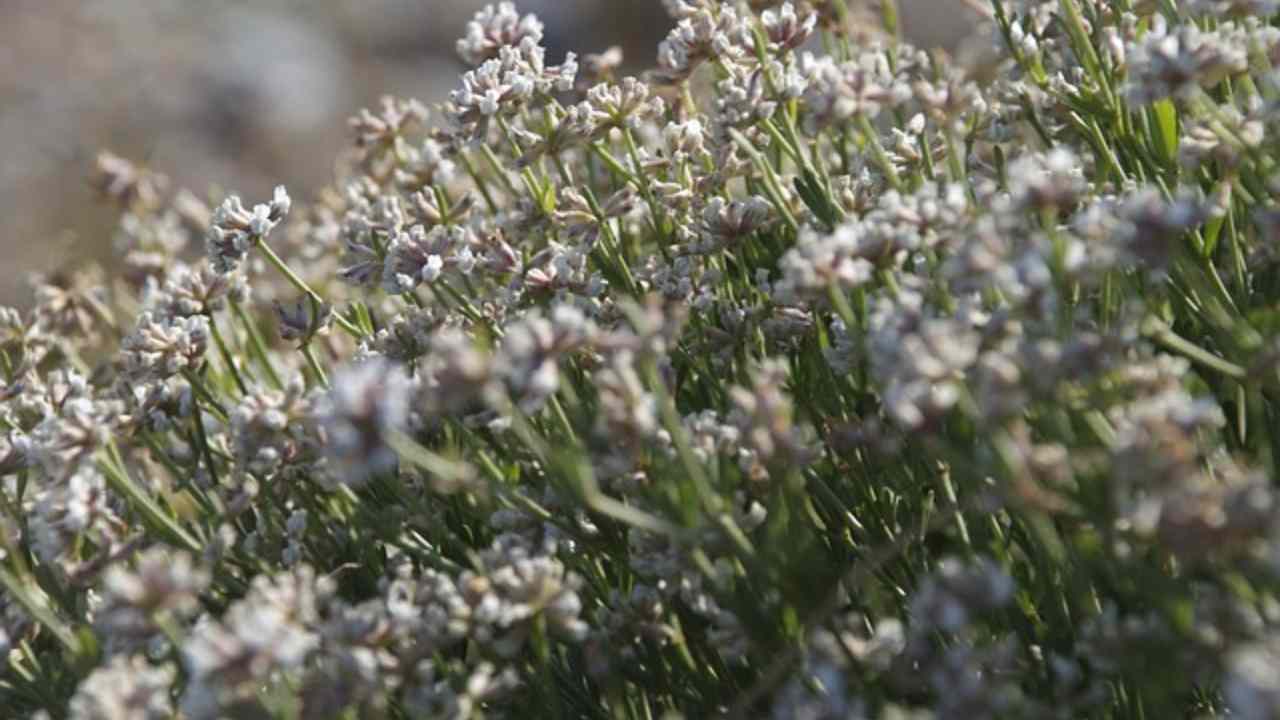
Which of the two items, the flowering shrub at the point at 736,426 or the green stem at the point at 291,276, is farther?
the green stem at the point at 291,276

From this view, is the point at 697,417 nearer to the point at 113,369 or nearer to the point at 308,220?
the point at 113,369

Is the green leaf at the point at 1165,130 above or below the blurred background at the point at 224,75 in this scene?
below

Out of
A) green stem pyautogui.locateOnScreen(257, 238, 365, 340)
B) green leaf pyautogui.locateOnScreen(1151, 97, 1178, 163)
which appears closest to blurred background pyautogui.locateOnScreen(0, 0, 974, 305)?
green stem pyautogui.locateOnScreen(257, 238, 365, 340)

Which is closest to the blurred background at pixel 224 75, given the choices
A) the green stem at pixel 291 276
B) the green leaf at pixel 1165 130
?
the green stem at pixel 291 276

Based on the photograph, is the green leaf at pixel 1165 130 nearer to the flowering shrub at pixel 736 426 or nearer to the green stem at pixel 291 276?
the flowering shrub at pixel 736 426

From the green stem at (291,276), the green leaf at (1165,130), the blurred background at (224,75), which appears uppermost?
the blurred background at (224,75)

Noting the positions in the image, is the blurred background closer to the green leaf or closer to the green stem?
the green stem

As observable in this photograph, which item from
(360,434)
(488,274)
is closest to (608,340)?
(360,434)
